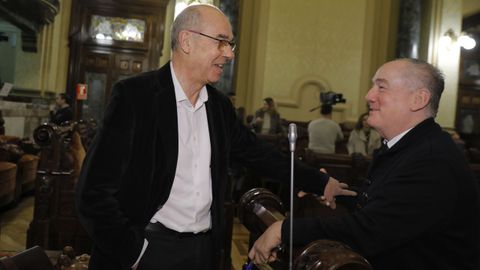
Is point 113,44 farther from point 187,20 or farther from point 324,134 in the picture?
point 187,20

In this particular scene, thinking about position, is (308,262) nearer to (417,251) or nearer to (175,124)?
(417,251)

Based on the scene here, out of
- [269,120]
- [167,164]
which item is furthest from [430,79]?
[269,120]

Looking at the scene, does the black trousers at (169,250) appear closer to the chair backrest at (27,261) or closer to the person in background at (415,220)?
the person in background at (415,220)

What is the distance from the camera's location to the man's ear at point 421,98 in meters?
1.88

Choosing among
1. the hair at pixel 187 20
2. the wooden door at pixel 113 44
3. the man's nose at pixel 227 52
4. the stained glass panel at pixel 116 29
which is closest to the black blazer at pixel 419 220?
the man's nose at pixel 227 52

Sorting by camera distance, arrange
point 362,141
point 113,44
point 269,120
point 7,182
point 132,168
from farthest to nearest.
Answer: point 113,44 → point 269,120 → point 362,141 → point 7,182 → point 132,168

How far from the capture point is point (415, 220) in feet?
5.11

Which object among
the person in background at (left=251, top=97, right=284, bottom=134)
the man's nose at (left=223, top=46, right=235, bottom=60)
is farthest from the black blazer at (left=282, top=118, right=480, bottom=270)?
the person in background at (left=251, top=97, right=284, bottom=134)

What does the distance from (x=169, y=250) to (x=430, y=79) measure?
1148 mm

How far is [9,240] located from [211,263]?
3464mm

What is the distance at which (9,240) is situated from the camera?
15.5 feet

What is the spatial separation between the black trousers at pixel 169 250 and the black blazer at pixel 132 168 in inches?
3.0

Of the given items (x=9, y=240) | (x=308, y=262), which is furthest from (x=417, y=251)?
(x=9, y=240)

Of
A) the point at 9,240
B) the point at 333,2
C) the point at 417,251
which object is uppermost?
the point at 333,2
